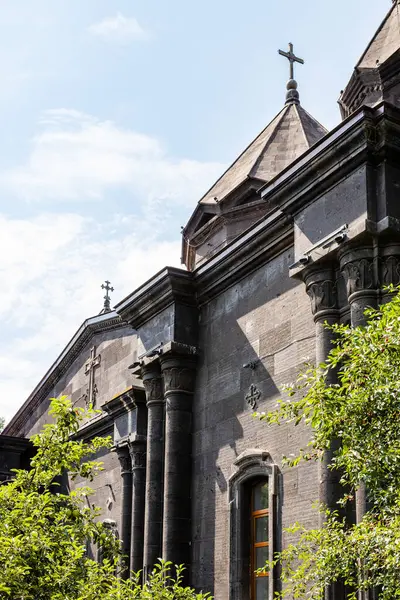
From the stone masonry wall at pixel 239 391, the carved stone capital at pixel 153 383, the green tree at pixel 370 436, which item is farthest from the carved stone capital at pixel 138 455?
the green tree at pixel 370 436

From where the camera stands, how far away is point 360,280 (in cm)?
1116

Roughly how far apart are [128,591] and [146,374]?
629cm

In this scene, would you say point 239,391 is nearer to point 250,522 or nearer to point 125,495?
point 250,522

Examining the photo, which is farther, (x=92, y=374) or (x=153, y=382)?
(x=92, y=374)

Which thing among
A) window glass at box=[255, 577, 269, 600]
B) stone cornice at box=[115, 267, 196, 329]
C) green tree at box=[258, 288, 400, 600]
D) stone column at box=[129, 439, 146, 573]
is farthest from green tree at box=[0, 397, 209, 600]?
stone column at box=[129, 439, 146, 573]

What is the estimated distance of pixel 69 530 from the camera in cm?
1038

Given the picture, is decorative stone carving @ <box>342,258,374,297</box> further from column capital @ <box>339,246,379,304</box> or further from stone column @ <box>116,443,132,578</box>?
Result: stone column @ <box>116,443,132,578</box>

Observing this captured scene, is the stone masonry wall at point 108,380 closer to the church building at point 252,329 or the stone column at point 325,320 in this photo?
the church building at point 252,329

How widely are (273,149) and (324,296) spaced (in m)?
8.08

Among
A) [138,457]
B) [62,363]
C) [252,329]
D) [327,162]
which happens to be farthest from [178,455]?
[62,363]

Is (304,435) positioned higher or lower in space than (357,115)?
lower

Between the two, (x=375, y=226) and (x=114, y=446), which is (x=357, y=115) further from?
(x=114, y=446)

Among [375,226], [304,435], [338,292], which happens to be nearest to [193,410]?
[304,435]

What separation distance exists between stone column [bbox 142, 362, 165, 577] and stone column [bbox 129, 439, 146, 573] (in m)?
1.54
